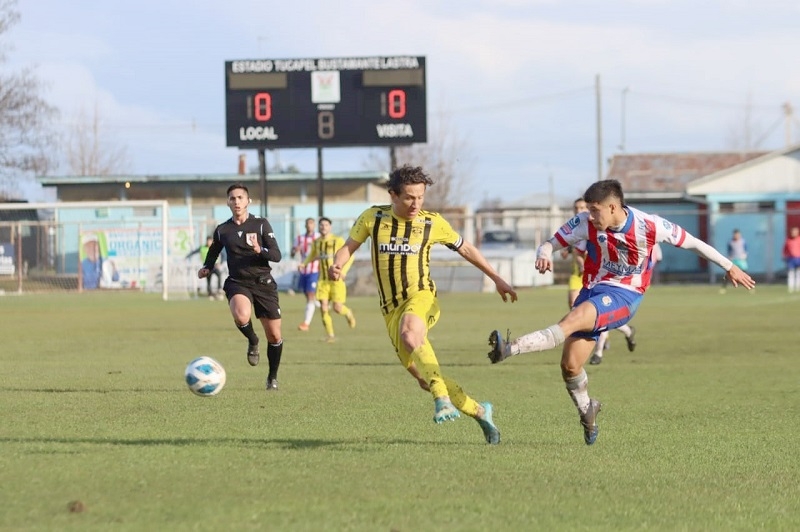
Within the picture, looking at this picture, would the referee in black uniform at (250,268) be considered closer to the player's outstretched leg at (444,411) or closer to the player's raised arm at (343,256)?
the player's raised arm at (343,256)

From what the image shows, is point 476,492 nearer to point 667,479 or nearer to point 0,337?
point 667,479

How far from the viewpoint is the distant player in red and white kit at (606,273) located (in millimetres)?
8594

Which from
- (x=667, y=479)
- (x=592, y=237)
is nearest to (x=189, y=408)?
(x=592, y=237)

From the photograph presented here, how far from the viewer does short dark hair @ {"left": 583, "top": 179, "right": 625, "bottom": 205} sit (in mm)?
8578

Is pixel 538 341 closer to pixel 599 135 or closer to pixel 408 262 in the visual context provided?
pixel 408 262

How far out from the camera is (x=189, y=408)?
1093 centimetres

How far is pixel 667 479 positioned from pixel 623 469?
0.38 metres

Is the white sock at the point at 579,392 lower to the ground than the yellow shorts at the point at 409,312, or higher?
lower

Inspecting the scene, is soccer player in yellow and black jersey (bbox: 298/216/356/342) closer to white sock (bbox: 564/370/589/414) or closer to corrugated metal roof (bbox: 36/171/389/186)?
white sock (bbox: 564/370/589/414)

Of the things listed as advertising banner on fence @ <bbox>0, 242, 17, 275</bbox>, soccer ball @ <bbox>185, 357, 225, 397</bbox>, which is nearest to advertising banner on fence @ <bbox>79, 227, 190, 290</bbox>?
advertising banner on fence @ <bbox>0, 242, 17, 275</bbox>

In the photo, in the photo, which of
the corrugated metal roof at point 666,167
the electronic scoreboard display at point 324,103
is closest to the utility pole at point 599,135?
the corrugated metal roof at point 666,167

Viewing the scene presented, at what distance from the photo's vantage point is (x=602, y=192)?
8594 mm

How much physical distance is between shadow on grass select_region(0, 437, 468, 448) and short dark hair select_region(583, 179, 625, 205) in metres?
1.90

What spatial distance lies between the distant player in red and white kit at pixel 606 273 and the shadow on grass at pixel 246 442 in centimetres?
83
